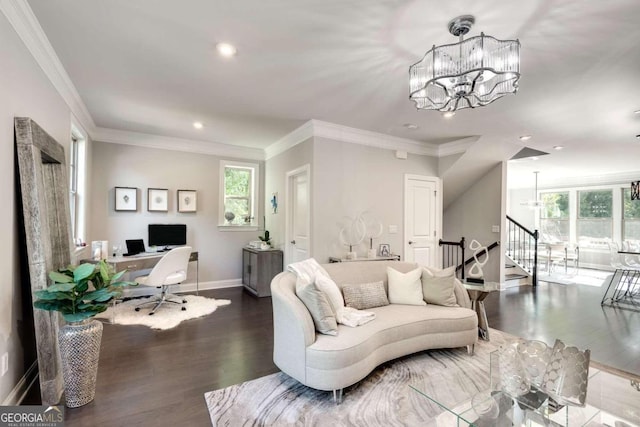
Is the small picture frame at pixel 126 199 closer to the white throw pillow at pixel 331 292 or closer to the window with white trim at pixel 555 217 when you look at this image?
the white throw pillow at pixel 331 292

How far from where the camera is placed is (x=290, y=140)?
5117mm

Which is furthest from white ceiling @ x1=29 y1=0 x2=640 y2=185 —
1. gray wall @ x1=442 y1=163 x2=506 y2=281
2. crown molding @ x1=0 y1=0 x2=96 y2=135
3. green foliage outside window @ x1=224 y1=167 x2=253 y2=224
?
gray wall @ x1=442 y1=163 x2=506 y2=281

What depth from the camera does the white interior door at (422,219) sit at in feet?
17.9

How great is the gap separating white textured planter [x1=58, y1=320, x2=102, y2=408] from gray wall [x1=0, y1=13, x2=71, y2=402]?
30 cm

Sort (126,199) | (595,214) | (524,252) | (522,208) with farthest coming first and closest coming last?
1. (522,208)
2. (595,214)
3. (524,252)
4. (126,199)

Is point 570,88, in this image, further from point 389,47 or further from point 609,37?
point 389,47

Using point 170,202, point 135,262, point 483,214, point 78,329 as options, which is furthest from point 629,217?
point 78,329

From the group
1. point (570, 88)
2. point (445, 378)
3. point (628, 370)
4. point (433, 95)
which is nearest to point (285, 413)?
point (445, 378)

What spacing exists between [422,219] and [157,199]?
4.62 metres

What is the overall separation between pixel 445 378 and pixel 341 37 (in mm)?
2474

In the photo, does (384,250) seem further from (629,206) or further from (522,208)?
(522,208)

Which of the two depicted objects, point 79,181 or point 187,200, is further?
point 187,200

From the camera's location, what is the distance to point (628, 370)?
2742mm

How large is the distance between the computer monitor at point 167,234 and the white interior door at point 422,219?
3.83 metres
